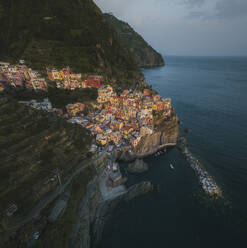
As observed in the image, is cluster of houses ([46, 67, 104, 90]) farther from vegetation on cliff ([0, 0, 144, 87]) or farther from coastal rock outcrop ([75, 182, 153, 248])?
coastal rock outcrop ([75, 182, 153, 248])

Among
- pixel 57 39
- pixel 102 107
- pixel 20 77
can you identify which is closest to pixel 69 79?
pixel 20 77

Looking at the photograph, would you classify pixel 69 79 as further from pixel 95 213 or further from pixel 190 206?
pixel 190 206

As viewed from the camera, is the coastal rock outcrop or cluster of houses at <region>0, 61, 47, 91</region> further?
cluster of houses at <region>0, 61, 47, 91</region>

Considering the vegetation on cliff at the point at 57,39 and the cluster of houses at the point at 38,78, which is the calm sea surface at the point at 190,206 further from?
the vegetation on cliff at the point at 57,39

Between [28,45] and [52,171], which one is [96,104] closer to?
[52,171]

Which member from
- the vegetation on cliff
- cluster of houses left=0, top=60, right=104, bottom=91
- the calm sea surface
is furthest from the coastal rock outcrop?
the vegetation on cliff

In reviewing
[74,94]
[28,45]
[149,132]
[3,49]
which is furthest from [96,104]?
[3,49]

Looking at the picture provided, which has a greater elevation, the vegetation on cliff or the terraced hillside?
the vegetation on cliff

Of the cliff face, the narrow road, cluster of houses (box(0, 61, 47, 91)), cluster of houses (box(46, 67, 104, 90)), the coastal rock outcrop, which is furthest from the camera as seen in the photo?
cluster of houses (box(46, 67, 104, 90))
